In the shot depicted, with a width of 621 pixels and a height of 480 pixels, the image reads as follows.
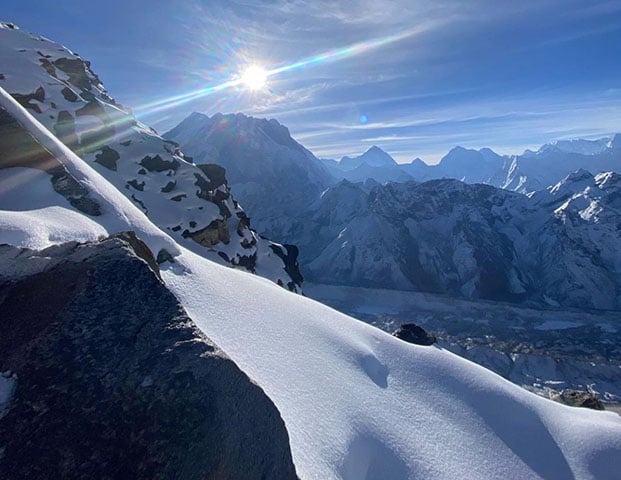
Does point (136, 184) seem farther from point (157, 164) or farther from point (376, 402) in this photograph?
point (376, 402)

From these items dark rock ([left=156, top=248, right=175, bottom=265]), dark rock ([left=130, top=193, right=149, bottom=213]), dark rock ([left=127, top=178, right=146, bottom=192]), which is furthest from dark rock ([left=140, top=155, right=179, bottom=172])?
dark rock ([left=156, top=248, right=175, bottom=265])

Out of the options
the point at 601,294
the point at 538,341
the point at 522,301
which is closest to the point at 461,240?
the point at 522,301

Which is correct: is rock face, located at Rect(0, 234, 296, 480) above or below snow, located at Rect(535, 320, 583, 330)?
above

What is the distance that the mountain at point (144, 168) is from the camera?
3694 centimetres

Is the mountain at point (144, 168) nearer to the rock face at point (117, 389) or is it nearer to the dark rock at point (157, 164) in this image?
the dark rock at point (157, 164)

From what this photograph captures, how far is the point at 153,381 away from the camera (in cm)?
538

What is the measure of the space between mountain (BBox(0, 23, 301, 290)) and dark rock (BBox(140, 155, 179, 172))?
0.11 metres

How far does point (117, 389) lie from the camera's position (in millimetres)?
5211

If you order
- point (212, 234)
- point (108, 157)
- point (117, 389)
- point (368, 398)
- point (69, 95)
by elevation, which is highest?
point (69, 95)

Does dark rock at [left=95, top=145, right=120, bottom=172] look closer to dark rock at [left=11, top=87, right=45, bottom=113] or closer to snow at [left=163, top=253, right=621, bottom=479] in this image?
dark rock at [left=11, top=87, right=45, bottom=113]

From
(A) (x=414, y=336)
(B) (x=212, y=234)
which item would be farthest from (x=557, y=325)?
(B) (x=212, y=234)

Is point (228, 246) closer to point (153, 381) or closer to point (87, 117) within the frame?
point (87, 117)

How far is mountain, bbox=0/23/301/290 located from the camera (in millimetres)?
36938

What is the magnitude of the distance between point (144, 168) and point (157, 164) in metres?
2.22
